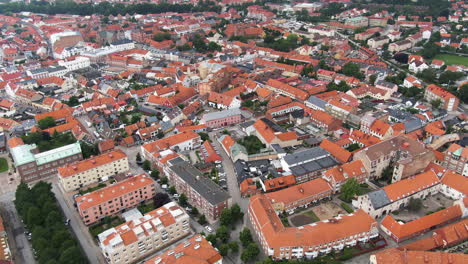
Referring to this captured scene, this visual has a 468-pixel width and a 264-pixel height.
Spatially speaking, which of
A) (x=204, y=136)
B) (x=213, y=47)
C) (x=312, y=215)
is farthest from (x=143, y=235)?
(x=213, y=47)

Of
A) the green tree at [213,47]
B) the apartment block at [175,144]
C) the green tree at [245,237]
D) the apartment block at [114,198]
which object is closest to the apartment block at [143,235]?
the apartment block at [114,198]

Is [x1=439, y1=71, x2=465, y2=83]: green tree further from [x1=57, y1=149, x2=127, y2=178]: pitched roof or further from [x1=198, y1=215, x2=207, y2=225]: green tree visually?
[x1=57, y1=149, x2=127, y2=178]: pitched roof

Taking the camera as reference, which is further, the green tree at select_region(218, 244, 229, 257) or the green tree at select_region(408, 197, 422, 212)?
the green tree at select_region(408, 197, 422, 212)

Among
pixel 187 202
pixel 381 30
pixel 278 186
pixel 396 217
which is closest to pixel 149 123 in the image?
pixel 187 202

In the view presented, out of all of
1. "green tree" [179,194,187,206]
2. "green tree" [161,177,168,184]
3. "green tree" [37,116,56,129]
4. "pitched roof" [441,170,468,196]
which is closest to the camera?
"pitched roof" [441,170,468,196]

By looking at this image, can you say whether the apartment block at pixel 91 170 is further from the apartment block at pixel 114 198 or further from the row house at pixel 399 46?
the row house at pixel 399 46

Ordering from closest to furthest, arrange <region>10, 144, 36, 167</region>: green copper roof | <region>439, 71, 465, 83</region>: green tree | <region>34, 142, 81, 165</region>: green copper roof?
1. <region>10, 144, 36, 167</region>: green copper roof
2. <region>34, 142, 81, 165</region>: green copper roof
3. <region>439, 71, 465, 83</region>: green tree

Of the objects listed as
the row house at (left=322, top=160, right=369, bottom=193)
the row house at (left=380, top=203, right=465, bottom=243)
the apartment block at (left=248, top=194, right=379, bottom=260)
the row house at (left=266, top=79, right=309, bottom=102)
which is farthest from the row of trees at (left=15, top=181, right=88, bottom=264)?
the row house at (left=266, top=79, right=309, bottom=102)

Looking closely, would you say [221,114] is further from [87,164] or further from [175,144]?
[87,164]
